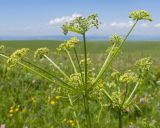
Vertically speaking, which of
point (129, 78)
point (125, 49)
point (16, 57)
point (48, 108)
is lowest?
point (125, 49)

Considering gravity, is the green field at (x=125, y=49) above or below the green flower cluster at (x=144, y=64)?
below

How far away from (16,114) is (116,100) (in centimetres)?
405

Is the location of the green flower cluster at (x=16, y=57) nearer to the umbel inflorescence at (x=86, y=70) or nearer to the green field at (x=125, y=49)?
the umbel inflorescence at (x=86, y=70)

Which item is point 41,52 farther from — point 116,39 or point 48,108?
point 48,108

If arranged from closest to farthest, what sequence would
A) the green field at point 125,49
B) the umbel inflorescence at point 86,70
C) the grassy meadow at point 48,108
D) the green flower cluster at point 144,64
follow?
1. the umbel inflorescence at point 86,70
2. the green flower cluster at point 144,64
3. the grassy meadow at point 48,108
4. the green field at point 125,49

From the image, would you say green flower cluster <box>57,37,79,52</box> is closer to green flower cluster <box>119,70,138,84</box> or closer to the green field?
the green field

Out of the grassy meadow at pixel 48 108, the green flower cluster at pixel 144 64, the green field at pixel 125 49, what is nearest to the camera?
the green flower cluster at pixel 144 64

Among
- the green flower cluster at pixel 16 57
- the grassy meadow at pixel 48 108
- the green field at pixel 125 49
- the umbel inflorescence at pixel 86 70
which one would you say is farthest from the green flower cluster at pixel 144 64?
the grassy meadow at pixel 48 108

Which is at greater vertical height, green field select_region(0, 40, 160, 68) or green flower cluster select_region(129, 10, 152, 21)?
green flower cluster select_region(129, 10, 152, 21)

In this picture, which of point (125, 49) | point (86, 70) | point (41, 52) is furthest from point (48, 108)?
point (125, 49)

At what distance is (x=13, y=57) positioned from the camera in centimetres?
212

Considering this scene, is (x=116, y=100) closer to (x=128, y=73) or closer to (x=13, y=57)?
(x=128, y=73)

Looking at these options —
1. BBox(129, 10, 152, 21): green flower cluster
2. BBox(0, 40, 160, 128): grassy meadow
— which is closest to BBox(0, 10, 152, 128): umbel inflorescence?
BBox(129, 10, 152, 21): green flower cluster

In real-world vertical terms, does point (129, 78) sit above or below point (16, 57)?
below
